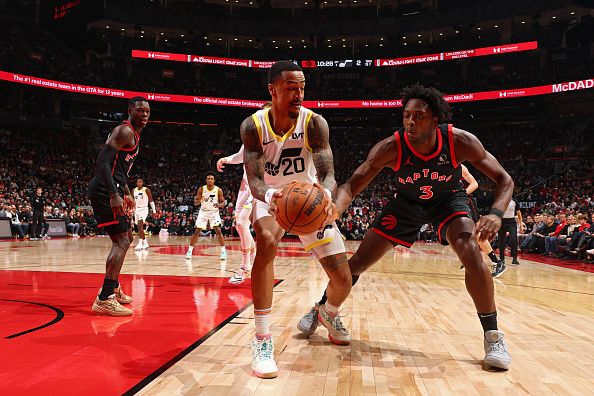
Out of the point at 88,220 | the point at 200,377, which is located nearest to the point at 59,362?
the point at 200,377

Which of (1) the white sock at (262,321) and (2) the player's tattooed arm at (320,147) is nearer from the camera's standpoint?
(1) the white sock at (262,321)

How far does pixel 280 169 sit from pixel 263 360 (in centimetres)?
134

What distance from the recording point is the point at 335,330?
3.82 metres

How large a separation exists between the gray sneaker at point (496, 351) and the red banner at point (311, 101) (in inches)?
1010

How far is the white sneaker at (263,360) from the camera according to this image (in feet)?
9.66

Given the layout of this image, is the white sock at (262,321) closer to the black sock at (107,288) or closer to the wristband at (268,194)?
the wristband at (268,194)

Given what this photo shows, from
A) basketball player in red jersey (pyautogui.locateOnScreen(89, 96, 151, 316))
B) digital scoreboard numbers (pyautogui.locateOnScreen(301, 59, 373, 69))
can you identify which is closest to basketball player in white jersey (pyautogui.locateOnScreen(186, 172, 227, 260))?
basketball player in red jersey (pyautogui.locateOnScreen(89, 96, 151, 316))

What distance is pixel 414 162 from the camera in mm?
3730

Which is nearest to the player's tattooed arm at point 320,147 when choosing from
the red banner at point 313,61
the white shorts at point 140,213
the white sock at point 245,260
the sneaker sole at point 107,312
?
the sneaker sole at point 107,312

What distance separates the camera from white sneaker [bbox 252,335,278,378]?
2943 mm

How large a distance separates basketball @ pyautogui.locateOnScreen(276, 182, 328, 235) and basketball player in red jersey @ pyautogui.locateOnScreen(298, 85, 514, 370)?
1.37 ft

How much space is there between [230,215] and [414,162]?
2020cm

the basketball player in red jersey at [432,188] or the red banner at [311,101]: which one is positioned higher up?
the red banner at [311,101]

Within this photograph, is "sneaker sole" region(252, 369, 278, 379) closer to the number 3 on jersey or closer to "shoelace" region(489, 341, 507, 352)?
"shoelace" region(489, 341, 507, 352)
